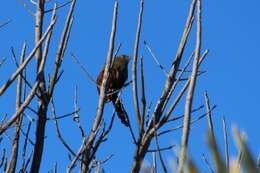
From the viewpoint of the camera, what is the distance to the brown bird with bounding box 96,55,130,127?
2.36 m

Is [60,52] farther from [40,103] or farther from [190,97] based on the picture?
[190,97]

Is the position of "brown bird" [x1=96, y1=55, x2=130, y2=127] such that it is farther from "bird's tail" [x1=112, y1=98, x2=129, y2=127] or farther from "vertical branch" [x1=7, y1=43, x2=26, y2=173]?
"vertical branch" [x1=7, y1=43, x2=26, y2=173]

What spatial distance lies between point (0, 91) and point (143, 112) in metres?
0.56

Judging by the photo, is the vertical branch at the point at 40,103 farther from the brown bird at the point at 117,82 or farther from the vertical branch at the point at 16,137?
the brown bird at the point at 117,82

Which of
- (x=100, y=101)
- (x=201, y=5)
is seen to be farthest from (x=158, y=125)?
(x=201, y=5)

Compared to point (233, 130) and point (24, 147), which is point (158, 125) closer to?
point (24, 147)

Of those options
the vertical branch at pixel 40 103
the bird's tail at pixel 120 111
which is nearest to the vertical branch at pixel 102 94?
the vertical branch at pixel 40 103

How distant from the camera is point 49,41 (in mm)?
2082

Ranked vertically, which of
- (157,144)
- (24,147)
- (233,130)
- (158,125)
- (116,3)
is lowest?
(233,130)

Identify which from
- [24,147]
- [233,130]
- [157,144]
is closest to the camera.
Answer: [233,130]

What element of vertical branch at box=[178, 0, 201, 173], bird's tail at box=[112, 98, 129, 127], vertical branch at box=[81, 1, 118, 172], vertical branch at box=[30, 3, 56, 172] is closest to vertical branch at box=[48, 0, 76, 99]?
vertical branch at box=[30, 3, 56, 172]

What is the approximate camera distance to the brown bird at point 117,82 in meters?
2.36

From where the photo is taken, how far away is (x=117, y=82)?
2.93 meters

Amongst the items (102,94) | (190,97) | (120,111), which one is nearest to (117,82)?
(120,111)
